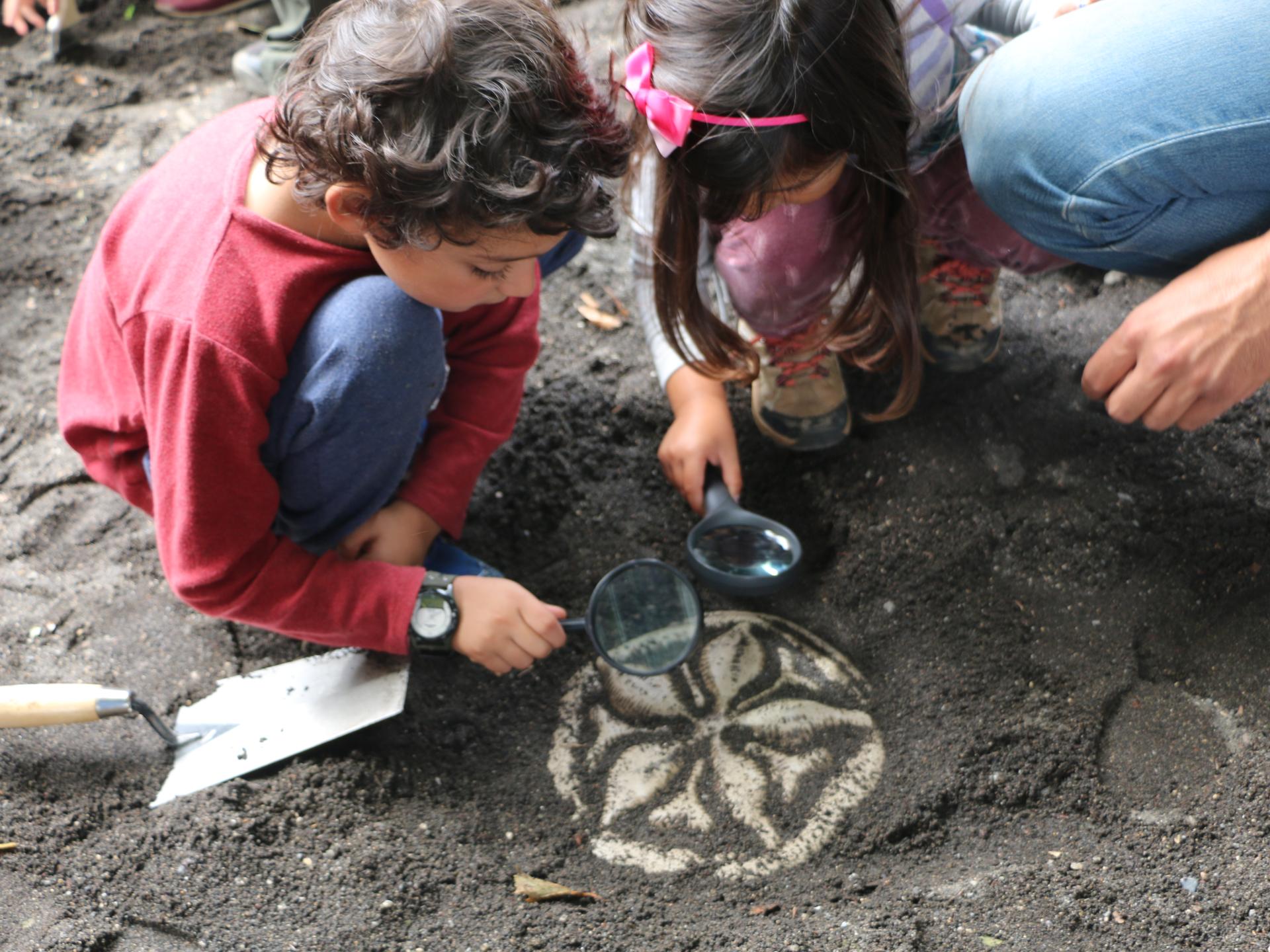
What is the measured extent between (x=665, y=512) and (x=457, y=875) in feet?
2.03

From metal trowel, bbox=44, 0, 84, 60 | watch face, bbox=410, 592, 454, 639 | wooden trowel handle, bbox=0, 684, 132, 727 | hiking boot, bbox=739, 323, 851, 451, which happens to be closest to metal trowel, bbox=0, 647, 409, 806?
wooden trowel handle, bbox=0, 684, 132, 727

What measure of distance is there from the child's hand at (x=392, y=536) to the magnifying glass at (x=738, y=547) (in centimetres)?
38

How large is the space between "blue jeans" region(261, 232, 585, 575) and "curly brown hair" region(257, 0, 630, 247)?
13 centimetres

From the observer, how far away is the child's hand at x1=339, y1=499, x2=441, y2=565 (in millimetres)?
1413

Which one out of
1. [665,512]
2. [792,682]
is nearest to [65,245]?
[665,512]

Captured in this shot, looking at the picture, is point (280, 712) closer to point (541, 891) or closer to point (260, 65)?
point (541, 891)

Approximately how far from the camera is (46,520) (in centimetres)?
162

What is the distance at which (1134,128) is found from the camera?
1.17 m

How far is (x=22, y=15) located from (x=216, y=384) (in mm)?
1918

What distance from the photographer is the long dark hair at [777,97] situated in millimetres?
1042

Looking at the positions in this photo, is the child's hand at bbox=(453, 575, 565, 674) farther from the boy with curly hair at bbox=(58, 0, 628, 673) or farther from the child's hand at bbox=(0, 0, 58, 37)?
the child's hand at bbox=(0, 0, 58, 37)

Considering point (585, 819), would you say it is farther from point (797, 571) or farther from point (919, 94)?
point (919, 94)

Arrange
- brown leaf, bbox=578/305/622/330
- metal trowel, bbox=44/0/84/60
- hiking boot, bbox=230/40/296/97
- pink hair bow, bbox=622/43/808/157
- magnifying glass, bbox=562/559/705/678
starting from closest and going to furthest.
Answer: pink hair bow, bbox=622/43/808/157 → magnifying glass, bbox=562/559/705/678 → brown leaf, bbox=578/305/622/330 → hiking boot, bbox=230/40/296/97 → metal trowel, bbox=44/0/84/60

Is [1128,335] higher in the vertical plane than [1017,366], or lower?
higher
